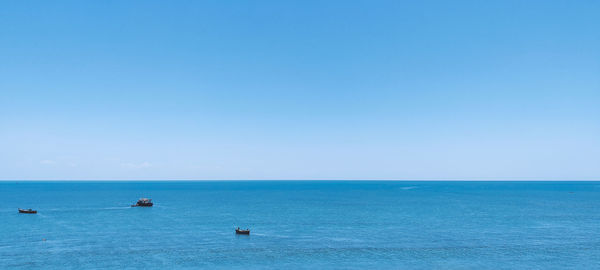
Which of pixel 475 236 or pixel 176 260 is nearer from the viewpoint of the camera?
pixel 176 260

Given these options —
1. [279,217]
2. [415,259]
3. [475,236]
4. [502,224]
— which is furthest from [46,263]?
[502,224]

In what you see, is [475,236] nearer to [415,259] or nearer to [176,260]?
[415,259]

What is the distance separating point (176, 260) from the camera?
59.2 metres

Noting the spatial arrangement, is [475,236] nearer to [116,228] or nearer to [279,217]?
[279,217]

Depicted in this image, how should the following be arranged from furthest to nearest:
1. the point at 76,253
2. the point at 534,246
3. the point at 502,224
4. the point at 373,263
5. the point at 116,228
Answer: the point at 502,224
the point at 116,228
the point at 534,246
the point at 76,253
the point at 373,263

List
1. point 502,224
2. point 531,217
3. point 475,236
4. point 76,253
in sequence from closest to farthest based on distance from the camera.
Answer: point 76,253
point 475,236
point 502,224
point 531,217

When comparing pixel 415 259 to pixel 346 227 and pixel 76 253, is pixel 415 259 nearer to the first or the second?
pixel 346 227

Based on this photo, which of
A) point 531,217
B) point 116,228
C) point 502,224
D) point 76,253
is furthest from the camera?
point 531,217

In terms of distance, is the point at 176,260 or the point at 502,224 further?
the point at 502,224

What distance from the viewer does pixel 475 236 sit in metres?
79.2

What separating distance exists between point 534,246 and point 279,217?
66222mm

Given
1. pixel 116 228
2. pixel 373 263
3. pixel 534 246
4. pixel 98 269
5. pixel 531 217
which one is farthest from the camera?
pixel 531 217

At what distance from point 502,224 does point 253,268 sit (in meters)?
72.1

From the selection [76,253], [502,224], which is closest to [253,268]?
[76,253]
